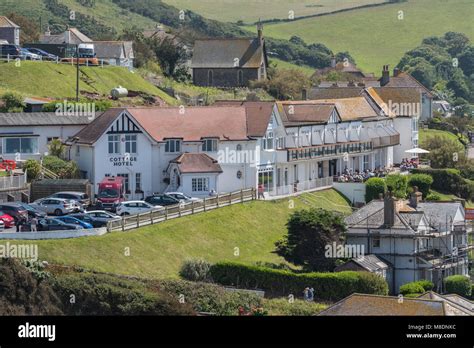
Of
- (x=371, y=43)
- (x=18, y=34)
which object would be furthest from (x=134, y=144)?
(x=371, y=43)

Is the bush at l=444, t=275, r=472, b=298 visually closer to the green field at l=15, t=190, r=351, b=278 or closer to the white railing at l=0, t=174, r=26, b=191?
the green field at l=15, t=190, r=351, b=278

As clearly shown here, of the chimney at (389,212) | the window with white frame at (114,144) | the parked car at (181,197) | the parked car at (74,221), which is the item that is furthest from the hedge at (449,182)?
the parked car at (74,221)

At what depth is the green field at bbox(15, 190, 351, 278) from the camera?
47.5m

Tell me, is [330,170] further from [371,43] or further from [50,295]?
[371,43]

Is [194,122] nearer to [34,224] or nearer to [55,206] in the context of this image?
[55,206]

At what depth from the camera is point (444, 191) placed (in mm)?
80938

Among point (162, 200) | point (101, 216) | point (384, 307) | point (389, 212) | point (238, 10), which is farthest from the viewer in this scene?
point (238, 10)

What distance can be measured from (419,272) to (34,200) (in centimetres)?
1800

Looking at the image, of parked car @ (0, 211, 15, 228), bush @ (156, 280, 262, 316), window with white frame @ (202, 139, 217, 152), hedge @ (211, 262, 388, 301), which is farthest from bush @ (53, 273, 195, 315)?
window with white frame @ (202, 139, 217, 152)

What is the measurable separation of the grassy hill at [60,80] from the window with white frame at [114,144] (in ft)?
49.3

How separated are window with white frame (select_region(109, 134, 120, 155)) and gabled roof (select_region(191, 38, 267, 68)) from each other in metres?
49.8

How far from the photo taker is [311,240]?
55.3 meters

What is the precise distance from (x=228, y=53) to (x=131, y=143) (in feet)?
168

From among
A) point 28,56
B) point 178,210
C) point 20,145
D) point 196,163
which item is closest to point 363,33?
point 28,56
